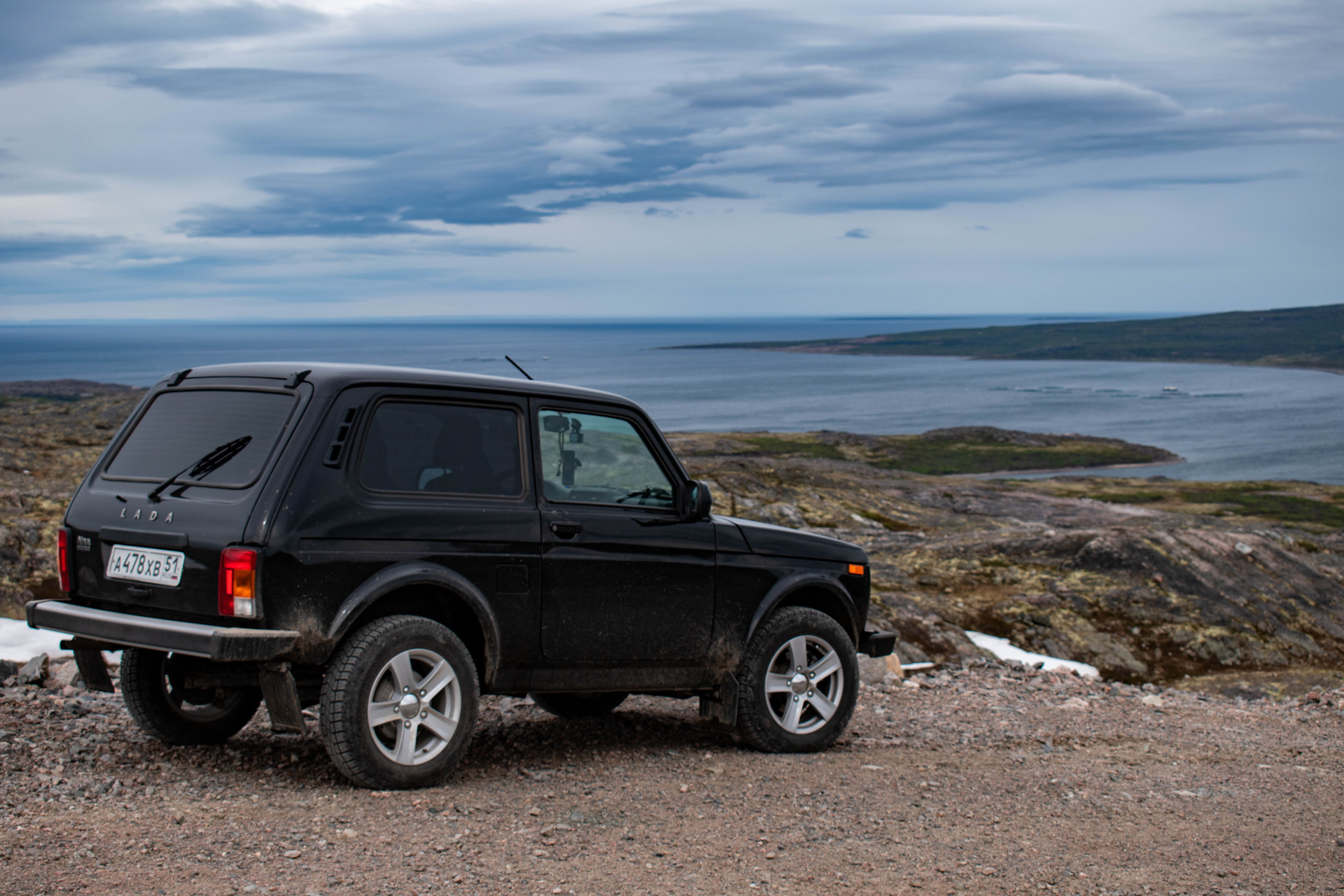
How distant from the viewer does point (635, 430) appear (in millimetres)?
6738

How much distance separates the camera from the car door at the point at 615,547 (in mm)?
6160

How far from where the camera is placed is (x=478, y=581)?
5793mm

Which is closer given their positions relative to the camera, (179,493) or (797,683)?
(179,493)

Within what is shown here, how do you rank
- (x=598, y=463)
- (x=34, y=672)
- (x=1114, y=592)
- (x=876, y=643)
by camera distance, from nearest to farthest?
(x=598, y=463), (x=876, y=643), (x=34, y=672), (x=1114, y=592)

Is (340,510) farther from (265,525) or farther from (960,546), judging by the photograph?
(960,546)

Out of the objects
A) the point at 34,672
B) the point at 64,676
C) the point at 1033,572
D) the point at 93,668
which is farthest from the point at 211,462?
the point at 1033,572

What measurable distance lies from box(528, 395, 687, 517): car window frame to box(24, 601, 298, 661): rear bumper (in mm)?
1630

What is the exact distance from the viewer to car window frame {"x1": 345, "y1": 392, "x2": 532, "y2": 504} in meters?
5.48

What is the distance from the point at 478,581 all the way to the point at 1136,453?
13466 centimetres

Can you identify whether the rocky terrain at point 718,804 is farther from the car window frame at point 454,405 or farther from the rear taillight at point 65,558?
the car window frame at point 454,405

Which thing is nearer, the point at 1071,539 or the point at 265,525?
the point at 265,525

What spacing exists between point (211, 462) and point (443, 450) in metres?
1.12

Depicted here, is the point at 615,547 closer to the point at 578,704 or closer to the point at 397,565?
the point at 397,565

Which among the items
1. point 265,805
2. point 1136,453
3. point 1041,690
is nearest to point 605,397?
point 265,805
